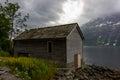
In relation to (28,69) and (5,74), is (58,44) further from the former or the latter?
(5,74)

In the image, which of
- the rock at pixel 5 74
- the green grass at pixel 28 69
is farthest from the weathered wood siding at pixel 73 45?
the rock at pixel 5 74

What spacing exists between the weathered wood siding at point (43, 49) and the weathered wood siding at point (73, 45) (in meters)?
0.96

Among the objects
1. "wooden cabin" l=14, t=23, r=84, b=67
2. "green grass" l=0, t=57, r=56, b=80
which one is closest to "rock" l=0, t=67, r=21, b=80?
"green grass" l=0, t=57, r=56, b=80

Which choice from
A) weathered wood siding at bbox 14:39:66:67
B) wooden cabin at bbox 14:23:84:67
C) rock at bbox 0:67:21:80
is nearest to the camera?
rock at bbox 0:67:21:80

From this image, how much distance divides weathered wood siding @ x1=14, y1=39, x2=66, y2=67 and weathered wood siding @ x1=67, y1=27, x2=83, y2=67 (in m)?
0.96

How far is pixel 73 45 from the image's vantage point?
3041cm

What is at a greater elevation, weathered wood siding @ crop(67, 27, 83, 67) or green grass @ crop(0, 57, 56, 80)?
weathered wood siding @ crop(67, 27, 83, 67)

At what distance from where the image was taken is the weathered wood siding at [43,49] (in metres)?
28.5

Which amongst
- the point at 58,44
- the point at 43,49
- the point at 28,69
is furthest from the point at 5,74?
the point at 43,49

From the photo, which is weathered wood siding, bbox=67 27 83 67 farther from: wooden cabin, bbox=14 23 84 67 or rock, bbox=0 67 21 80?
rock, bbox=0 67 21 80

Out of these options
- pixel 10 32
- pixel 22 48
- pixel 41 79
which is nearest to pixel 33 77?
pixel 41 79

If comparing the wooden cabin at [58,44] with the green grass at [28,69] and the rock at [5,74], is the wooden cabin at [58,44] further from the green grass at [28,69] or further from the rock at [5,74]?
the rock at [5,74]

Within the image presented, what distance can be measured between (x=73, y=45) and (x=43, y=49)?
5041mm

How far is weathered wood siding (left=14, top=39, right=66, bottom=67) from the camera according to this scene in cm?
2847
